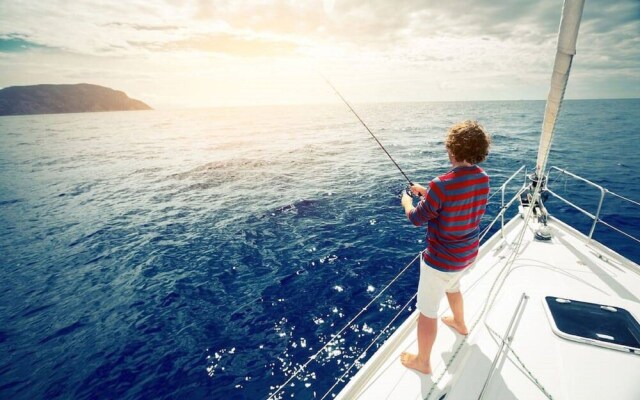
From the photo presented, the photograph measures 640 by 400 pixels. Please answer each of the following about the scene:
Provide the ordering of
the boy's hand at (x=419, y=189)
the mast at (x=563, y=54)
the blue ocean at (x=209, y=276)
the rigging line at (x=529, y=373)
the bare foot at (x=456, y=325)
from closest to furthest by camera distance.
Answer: the rigging line at (x=529, y=373), the boy's hand at (x=419, y=189), the bare foot at (x=456, y=325), the mast at (x=563, y=54), the blue ocean at (x=209, y=276)

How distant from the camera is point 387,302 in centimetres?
705

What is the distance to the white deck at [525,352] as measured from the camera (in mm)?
2703

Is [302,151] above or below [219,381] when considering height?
above

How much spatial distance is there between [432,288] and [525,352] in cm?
146

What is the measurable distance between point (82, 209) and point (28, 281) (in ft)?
23.6

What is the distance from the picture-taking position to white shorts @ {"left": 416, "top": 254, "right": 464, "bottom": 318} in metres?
2.79

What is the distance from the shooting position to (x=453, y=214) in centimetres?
250

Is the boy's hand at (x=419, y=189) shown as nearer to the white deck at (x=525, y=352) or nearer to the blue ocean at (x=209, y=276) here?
the white deck at (x=525, y=352)

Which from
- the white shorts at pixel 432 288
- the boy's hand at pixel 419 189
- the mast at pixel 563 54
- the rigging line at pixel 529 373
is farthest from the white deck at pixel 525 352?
the mast at pixel 563 54

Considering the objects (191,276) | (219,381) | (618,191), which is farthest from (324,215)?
(618,191)

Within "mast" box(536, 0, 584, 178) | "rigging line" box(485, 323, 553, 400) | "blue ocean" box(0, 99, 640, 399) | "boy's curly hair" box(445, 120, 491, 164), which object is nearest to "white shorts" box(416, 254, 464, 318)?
"rigging line" box(485, 323, 553, 400)

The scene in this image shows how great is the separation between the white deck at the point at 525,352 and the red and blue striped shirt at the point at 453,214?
124cm

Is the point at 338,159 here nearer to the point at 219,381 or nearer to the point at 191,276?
the point at 191,276

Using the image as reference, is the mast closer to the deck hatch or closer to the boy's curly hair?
the boy's curly hair
